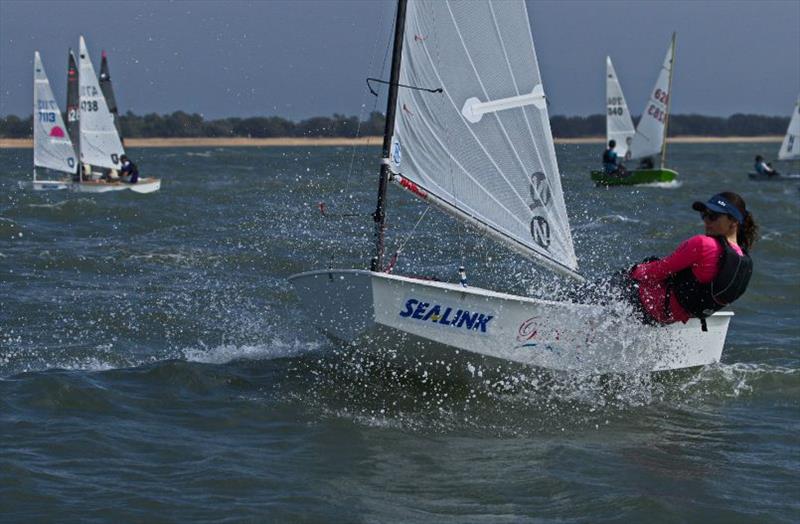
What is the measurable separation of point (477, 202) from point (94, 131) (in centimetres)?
2070

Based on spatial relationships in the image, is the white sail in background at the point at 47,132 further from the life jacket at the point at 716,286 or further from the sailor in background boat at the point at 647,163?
the life jacket at the point at 716,286

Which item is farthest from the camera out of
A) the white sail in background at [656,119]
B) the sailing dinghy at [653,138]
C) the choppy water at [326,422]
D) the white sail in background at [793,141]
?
the white sail in background at [793,141]

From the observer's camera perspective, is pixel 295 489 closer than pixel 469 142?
Yes

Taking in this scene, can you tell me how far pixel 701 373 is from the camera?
809 centimetres

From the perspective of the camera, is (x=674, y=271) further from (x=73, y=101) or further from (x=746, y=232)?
(x=73, y=101)

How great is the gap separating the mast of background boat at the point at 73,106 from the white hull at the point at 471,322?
20380 millimetres

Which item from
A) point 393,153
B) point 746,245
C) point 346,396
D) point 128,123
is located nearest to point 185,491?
point 346,396

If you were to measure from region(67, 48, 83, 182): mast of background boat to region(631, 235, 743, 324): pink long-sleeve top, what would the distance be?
20775 millimetres

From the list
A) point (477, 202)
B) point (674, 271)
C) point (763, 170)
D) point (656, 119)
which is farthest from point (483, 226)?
point (763, 170)

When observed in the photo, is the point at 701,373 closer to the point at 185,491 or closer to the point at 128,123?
the point at 185,491

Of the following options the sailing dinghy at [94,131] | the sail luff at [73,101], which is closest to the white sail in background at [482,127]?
the sailing dinghy at [94,131]

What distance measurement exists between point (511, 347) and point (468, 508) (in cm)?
180

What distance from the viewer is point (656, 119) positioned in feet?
108

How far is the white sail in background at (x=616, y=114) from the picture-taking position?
36562 mm
